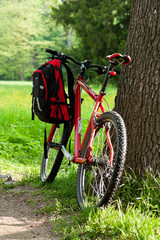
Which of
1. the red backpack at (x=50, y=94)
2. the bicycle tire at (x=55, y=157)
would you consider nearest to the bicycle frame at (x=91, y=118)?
the red backpack at (x=50, y=94)

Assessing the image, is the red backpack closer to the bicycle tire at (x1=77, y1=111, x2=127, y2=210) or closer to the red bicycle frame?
the red bicycle frame

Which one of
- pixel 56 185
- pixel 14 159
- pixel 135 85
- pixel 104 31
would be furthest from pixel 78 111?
pixel 104 31

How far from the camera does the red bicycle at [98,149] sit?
8.11 feet

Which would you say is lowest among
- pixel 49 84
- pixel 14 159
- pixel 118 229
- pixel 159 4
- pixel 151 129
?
pixel 14 159

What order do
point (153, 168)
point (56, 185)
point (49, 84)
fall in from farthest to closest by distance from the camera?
point (56, 185), point (49, 84), point (153, 168)

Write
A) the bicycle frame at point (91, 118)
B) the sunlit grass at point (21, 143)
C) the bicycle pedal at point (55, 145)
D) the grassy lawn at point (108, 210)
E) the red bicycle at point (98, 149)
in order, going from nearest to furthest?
1. the grassy lawn at point (108, 210)
2. the red bicycle at point (98, 149)
3. the bicycle frame at point (91, 118)
4. the bicycle pedal at point (55, 145)
5. the sunlit grass at point (21, 143)

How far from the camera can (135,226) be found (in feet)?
7.58

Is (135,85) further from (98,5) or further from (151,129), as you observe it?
(98,5)

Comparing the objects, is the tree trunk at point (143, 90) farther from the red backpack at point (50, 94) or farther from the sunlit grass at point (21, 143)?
the sunlit grass at point (21, 143)

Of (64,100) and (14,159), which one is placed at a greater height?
(64,100)

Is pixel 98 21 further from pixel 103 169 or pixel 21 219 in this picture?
pixel 21 219

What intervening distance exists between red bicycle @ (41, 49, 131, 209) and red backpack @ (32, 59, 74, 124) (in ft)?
0.50

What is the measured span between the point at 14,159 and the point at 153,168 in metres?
2.79

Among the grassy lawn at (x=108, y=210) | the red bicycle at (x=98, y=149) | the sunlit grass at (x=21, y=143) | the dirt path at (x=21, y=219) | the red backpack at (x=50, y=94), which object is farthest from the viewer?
the sunlit grass at (x=21, y=143)
